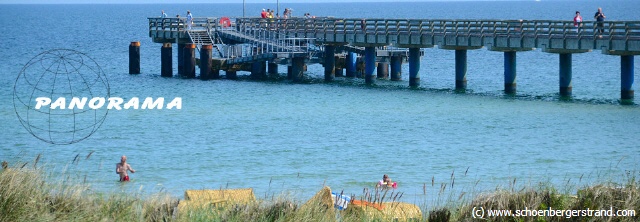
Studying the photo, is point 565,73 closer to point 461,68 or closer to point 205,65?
point 461,68

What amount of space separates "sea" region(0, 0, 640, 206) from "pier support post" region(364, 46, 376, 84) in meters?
0.68

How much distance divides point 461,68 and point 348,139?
1184 cm

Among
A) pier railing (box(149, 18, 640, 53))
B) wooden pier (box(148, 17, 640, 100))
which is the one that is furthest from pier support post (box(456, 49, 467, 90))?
pier railing (box(149, 18, 640, 53))

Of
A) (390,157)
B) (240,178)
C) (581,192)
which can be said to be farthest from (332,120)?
(581,192)

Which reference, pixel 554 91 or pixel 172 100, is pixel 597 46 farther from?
pixel 172 100

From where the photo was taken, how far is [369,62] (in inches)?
1721

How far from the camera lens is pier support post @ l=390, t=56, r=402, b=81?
151 ft

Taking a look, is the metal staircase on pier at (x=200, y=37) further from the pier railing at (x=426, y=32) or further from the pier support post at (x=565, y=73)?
the pier support post at (x=565, y=73)

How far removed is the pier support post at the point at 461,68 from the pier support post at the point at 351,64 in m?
6.59

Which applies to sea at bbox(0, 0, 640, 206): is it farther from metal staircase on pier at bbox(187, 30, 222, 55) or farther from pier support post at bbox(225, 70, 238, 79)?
metal staircase on pier at bbox(187, 30, 222, 55)

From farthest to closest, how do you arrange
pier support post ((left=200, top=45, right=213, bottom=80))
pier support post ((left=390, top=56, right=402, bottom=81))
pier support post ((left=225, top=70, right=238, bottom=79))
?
pier support post ((left=225, top=70, right=238, bottom=79)) → pier support post ((left=390, top=56, right=402, bottom=81)) → pier support post ((left=200, top=45, right=213, bottom=80))

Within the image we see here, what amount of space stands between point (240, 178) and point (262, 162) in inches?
87.8

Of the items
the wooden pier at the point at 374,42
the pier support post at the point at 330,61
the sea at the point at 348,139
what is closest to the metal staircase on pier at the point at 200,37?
the wooden pier at the point at 374,42

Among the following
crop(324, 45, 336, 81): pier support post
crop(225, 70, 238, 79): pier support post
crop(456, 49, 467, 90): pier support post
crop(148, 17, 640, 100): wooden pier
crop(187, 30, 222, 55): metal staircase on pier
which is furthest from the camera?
crop(187, 30, 222, 55): metal staircase on pier
